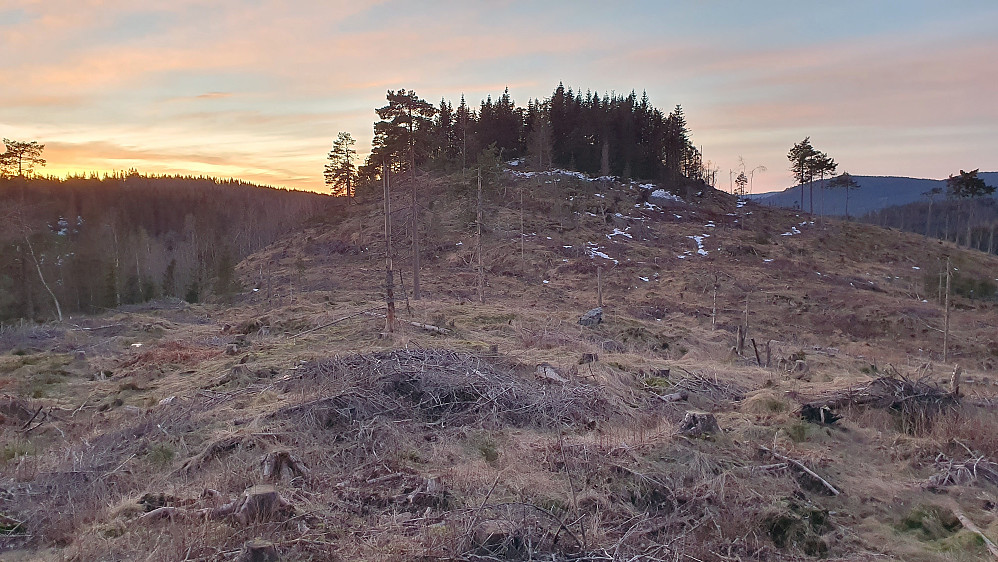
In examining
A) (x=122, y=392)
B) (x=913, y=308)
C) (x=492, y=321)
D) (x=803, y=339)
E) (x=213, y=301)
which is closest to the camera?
(x=122, y=392)

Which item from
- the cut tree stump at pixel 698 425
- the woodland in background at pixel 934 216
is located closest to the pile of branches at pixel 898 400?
the cut tree stump at pixel 698 425

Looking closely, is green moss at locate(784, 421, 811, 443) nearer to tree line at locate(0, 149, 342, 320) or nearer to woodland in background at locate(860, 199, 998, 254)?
tree line at locate(0, 149, 342, 320)

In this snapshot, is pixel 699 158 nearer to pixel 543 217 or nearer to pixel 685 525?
pixel 543 217

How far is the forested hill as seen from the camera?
29.8 m

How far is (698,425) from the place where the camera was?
7.55 metres

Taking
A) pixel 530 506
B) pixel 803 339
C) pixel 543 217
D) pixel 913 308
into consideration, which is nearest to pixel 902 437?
pixel 530 506

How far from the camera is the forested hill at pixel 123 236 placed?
Result: 29828 mm

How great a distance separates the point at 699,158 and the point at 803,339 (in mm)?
57207

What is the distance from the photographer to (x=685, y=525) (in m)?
5.34

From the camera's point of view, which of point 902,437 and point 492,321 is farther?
point 492,321

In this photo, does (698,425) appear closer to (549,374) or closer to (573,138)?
(549,374)

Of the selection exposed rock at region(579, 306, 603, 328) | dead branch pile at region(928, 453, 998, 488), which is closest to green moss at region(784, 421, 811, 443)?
dead branch pile at region(928, 453, 998, 488)

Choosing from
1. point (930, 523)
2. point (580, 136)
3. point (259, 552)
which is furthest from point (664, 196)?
point (259, 552)

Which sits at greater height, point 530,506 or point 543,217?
point 543,217
